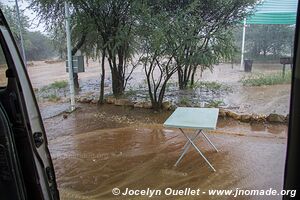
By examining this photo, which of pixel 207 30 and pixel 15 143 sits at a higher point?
pixel 207 30

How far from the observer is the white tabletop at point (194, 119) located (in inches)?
86.9

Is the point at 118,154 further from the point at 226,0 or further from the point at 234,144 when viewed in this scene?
the point at 226,0

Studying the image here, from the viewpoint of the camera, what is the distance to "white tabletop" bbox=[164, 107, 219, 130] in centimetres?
221

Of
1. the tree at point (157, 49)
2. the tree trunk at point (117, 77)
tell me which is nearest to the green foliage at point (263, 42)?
the tree at point (157, 49)

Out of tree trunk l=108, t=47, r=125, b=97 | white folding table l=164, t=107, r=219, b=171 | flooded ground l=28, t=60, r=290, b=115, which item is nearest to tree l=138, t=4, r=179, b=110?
flooded ground l=28, t=60, r=290, b=115

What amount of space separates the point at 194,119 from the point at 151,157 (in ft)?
1.72

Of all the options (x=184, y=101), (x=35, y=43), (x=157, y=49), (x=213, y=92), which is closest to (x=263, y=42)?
(x=157, y=49)

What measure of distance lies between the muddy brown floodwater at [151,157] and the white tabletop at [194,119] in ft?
1.15

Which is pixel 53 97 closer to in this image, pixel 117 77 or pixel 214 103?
pixel 117 77

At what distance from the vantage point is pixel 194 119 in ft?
7.80

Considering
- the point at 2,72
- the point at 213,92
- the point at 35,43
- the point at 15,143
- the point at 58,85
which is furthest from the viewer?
the point at 58,85

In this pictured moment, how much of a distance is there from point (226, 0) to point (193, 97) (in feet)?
4.76

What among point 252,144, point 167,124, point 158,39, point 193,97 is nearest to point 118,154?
point 167,124

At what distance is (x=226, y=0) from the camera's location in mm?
3840
